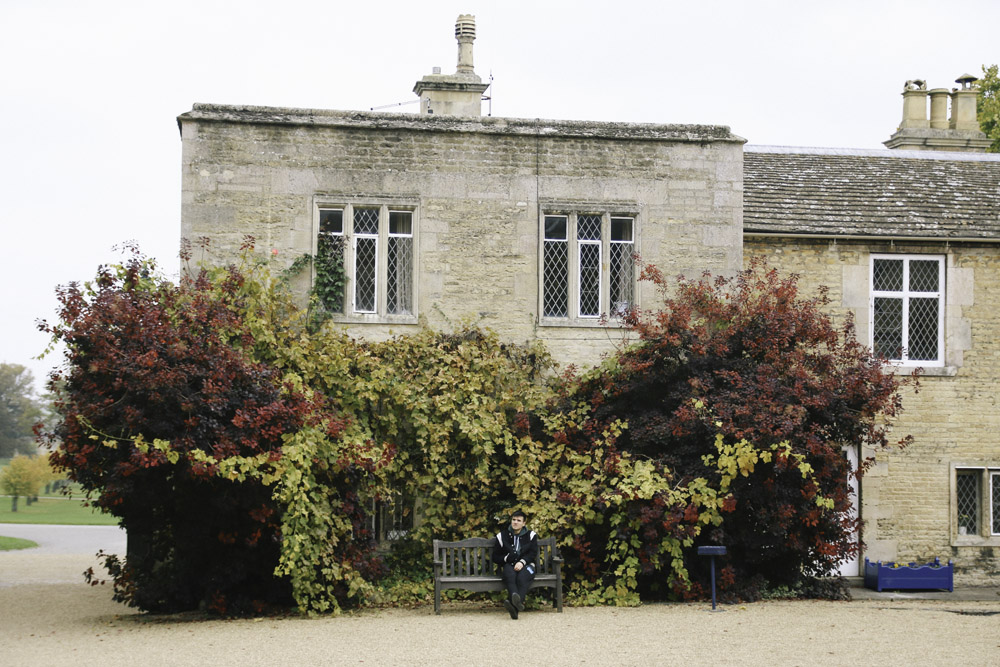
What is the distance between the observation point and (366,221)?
16844mm

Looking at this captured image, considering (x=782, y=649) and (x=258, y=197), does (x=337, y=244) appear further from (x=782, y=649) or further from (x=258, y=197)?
(x=782, y=649)

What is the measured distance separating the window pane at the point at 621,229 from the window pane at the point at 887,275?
4.03 meters

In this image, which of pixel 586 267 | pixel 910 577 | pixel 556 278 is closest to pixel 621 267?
pixel 586 267

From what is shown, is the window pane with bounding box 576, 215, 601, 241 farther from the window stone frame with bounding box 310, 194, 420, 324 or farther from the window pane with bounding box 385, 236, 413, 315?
the window pane with bounding box 385, 236, 413, 315

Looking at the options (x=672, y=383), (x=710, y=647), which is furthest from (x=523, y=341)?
(x=710, y=647)

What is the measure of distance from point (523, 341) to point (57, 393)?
6.38 m

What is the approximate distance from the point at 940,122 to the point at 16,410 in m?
52.0

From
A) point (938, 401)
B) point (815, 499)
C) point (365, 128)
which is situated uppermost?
point (365, 128)

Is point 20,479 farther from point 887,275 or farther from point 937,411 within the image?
point 937,411

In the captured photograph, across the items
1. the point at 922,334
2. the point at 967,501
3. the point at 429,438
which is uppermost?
the point at 922,334

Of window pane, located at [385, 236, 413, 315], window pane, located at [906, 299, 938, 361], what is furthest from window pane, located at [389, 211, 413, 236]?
window pane, located at [906, 299, 938, 361]

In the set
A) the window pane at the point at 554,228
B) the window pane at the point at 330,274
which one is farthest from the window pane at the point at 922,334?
the window pane at the point at 330,274

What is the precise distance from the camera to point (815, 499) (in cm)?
1481

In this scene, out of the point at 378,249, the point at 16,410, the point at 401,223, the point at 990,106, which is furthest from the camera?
the point at 16,410
